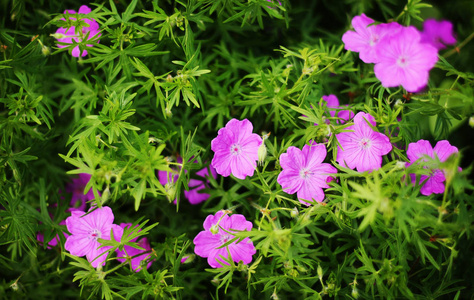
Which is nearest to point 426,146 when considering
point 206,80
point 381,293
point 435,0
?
point 381,293

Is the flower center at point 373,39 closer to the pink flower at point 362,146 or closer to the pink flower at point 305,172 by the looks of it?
the pink flower at point 362,146

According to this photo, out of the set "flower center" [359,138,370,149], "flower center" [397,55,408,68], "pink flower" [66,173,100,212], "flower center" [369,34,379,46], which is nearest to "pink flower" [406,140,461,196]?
"flower center" [359,138,370,149]

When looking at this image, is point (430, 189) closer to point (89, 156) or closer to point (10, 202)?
point (89, 156)

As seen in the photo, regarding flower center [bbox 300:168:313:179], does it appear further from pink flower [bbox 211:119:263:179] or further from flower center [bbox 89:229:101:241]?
flower center [bbox 89:229:101:241]

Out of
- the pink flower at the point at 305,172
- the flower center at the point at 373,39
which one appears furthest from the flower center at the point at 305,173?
the flower center at the point at 373,39

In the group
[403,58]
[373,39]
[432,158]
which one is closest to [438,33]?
[373,39]

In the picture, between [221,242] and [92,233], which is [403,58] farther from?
[92,233]

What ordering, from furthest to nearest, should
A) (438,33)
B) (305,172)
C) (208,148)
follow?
(438,33) → (208,148) → (305,172)
